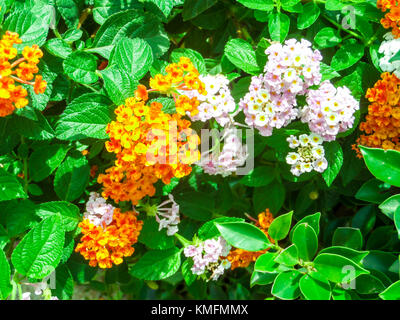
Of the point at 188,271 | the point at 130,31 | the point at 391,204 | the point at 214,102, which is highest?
the point at 130,31

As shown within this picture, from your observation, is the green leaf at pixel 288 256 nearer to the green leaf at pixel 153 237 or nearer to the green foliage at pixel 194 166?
the green foliage at pixel 194 166

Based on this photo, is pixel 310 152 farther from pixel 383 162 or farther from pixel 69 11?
pixel 69 11

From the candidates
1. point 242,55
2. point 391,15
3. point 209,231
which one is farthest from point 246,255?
point 391,15

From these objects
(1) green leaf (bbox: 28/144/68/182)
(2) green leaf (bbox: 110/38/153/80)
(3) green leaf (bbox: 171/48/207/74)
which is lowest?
(1) green leaf (bbox: 28/144/68/182)

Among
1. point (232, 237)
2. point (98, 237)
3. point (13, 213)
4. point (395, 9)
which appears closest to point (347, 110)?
point (395, 9)

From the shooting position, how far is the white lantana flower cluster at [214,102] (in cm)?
145

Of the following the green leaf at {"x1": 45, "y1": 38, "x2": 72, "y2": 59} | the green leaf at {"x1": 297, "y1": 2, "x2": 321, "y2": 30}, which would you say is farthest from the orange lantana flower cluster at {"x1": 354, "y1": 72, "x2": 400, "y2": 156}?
the green leaf at {"x1": 45, "y1": 38, "x2": 72, "y2": 59}

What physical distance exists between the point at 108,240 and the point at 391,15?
3.39ft

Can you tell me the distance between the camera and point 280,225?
1489mm

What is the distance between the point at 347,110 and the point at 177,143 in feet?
1.61

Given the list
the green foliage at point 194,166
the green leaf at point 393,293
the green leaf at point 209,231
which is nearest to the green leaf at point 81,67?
the green foliage at point 194,166

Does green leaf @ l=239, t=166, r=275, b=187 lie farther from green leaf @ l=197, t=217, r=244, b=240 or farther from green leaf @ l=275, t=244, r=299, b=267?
green leaf @ l=275, t=244, r=299, b=267

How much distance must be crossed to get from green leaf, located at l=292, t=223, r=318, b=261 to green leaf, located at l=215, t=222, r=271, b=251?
9 centimetres

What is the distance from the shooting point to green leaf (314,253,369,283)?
4.43 ft
